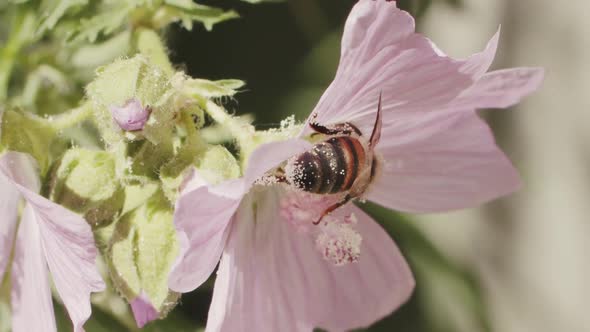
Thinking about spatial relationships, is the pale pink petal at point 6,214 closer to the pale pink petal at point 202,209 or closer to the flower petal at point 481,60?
the pale pink petal at point 202,209

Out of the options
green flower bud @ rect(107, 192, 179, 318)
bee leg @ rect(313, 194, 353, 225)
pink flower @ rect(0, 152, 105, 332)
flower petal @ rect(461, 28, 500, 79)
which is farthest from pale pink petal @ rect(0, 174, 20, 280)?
flower petal @ rect(461, 28, 500, 79)

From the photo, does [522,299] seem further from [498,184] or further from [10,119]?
[10,119]

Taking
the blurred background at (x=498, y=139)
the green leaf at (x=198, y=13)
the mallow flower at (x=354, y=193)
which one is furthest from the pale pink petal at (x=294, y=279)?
the blurred background at (x=498, y=139)

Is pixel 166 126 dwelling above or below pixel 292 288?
above

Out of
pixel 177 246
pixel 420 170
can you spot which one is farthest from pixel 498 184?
pixel 177 246

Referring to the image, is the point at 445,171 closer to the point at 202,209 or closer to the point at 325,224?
the point at 325,224
